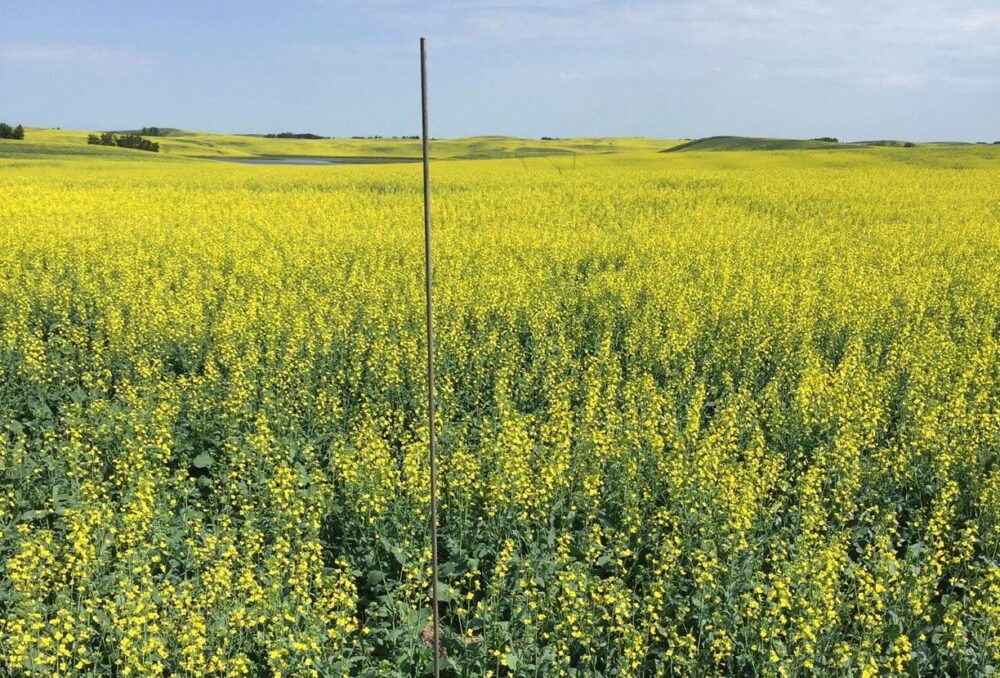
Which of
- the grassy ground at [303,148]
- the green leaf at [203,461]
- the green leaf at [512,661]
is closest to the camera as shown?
the green leaf at [512,661]

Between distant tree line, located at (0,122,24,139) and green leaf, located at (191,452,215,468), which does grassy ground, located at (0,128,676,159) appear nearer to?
distant tree line, located at (0,122,24,139)

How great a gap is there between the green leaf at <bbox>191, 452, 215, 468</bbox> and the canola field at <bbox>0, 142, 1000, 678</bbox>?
2.0 inches

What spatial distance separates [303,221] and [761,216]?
14.0 meters

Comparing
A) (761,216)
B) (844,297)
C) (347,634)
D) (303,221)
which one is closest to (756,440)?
(347,634)

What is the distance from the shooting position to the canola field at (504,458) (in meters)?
4.16

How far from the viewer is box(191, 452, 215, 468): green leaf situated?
6.45 m

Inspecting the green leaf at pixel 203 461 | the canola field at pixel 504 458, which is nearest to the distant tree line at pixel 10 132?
the canola field at pixel 504 458

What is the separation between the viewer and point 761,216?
74.4 ft

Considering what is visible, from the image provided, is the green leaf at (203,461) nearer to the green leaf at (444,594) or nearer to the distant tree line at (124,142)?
the green leaf at (444,594)

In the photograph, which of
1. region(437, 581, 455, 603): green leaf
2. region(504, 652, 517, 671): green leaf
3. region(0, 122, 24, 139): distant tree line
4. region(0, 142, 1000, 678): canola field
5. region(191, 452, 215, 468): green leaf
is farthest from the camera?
region(0, 122, 24, 139): distant tree line

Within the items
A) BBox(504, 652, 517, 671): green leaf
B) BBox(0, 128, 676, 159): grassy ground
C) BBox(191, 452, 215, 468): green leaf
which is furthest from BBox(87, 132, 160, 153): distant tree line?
BBox(504, 652, 517, 671): green leaf

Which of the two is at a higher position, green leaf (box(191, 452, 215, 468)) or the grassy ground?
the grassy ground

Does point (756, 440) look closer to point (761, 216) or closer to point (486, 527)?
point (486, 527)

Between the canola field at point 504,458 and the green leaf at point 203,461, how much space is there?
0.16 feet
